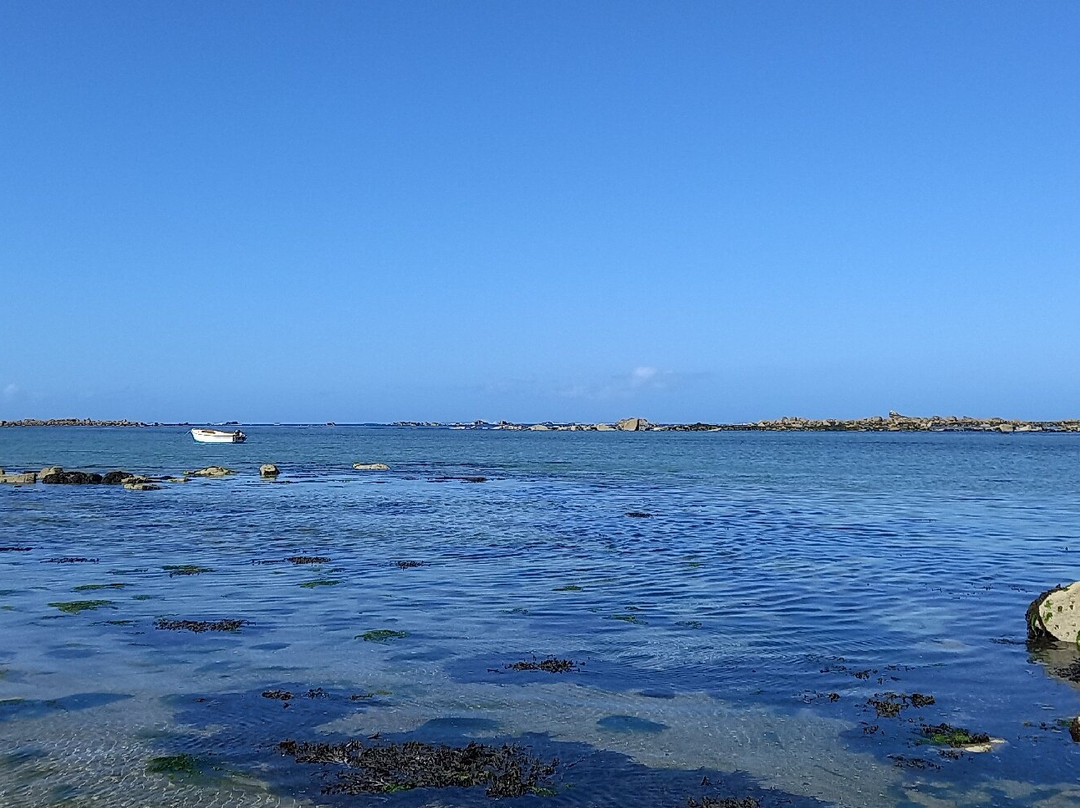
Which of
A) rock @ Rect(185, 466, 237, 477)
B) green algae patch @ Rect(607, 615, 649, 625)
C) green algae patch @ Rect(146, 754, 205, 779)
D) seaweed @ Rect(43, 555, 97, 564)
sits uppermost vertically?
rock @ Rect(185, 466, 237, 477)

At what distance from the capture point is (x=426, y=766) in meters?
9.73

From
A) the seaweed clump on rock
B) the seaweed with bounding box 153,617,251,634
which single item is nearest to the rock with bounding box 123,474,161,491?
the seaweed with bounding box 153,617,251,634

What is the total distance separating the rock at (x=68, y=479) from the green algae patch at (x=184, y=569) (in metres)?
34.7

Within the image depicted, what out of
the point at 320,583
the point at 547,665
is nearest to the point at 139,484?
the point at 320,583

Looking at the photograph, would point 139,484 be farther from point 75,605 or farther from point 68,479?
point 75,605

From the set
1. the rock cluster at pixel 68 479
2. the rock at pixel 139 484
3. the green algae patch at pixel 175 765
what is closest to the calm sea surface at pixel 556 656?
the green algae patch at pixel 175 765

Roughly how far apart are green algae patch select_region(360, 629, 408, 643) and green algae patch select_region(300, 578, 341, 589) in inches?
206

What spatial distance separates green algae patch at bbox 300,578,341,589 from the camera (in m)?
21.4

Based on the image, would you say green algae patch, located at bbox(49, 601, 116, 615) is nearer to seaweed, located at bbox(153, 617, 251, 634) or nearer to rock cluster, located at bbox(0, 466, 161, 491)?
seaweed, located at bbox(153, 617, 251, 634)

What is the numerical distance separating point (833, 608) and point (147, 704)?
13297 mm

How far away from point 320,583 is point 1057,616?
51.0 ft

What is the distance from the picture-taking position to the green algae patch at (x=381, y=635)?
15.8m

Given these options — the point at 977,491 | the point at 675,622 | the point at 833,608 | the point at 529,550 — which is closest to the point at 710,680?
the point at 675,622

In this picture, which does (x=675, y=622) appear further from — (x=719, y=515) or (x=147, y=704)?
(x=719, y=515)
